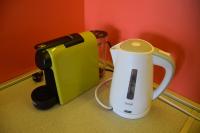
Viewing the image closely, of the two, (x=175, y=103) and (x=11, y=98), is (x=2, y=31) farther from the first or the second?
(x=175, y=103)

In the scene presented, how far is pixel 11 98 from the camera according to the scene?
764 millimetres

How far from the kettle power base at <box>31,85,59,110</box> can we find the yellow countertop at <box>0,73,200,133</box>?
0.07ft

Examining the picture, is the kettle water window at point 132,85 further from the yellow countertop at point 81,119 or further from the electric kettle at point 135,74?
the yellow countertop at point 81,119

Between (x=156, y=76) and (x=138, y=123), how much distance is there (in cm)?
23

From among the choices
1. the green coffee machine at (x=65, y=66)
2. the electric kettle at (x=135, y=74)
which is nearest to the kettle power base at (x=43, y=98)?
the green coffee machine at (x=65, y=66)

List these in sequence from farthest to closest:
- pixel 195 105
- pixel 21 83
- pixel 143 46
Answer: pixel 21 83 < pixel 195 105 < pixel 143 46

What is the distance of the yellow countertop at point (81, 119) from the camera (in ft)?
2.11

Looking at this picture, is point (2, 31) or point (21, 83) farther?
point (21, 83)

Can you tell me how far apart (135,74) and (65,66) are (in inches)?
9.3

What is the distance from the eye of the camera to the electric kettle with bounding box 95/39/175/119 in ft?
1.93

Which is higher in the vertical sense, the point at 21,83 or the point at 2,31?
the point at 2,31

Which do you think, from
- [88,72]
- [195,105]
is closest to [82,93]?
[88,72]

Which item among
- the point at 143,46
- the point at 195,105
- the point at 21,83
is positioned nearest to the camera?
the point at 143,46

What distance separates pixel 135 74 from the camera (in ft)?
1.97
